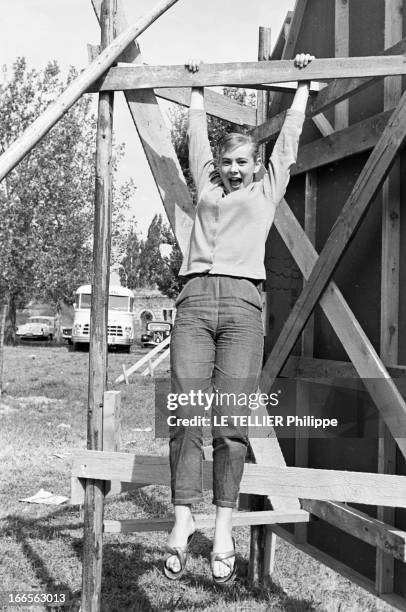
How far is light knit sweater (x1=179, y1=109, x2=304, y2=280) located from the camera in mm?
3305

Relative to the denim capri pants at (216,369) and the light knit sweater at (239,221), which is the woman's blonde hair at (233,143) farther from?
the denim capri pants at (216,369)

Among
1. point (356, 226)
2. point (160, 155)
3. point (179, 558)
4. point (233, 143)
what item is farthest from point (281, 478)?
point (160, 155)

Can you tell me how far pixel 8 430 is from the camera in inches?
388

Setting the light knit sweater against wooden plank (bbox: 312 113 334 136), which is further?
wooden plank (bbox: 312 113 334 136)

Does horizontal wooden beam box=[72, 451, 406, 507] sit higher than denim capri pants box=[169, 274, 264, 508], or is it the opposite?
denim capri pants box=[169, 274, 264, 508]

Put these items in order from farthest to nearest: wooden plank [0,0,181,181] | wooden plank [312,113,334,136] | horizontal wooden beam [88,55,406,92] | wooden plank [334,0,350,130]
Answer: wooden plank [312,113,334,136] → wooden plank [334,0,350,130] → horizontal wooden beam [88,55,406,92] → wooden plank [0,0,181,181]

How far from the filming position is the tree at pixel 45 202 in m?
24.1

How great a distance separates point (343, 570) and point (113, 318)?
87.5 feet

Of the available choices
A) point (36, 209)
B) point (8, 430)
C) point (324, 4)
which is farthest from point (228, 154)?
point (36, 209)

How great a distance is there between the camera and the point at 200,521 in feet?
13.0

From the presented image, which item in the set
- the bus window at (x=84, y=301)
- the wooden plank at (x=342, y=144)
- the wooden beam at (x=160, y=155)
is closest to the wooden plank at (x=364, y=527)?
the wooden beam at (x=160, y=155)

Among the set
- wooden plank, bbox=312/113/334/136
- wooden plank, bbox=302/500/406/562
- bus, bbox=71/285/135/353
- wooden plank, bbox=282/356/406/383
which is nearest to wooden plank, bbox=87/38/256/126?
wooden plank, bbox=312/113/334/136

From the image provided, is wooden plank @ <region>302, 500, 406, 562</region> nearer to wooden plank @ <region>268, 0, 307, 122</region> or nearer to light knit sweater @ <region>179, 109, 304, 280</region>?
light knit sweater @ <region>179, 109, 304, 280</region>

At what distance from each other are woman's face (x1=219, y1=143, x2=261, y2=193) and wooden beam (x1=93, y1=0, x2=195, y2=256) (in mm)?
534
